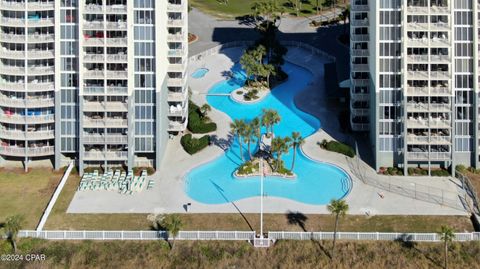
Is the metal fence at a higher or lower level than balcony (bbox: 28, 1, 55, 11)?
lower

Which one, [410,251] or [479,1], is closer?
[410,251]

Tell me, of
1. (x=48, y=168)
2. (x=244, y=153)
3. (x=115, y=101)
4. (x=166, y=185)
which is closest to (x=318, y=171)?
(x=244, y=153)

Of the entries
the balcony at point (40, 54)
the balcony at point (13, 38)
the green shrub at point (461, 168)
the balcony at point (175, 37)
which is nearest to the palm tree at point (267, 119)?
the balcony at point (175, 37)

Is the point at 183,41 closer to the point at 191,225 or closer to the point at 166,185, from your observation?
the point at 166,185

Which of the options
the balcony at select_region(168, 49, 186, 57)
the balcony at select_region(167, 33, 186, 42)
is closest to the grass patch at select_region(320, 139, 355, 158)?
the balcony at select_region(168, 49, 186, 57)

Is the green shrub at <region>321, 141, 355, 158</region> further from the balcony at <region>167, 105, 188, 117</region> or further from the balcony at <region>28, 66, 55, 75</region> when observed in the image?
the balcony at <region>28, 66, 55, 75</region>
